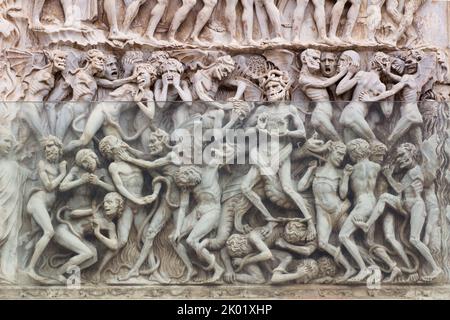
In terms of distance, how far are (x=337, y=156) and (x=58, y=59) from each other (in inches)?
102

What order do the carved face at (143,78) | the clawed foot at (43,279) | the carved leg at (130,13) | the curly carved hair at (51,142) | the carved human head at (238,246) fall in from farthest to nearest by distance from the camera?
the carved leg at (130,13), the carved face at (143,78), the curly carved hair at (51,142), the carved human head at (238,246), the clawed foot at (43,279)

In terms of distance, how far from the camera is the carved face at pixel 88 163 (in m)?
9.48

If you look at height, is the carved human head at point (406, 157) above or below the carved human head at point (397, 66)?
below

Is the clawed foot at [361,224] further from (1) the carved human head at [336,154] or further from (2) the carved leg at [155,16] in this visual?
(2) the carved leg at [155,16]

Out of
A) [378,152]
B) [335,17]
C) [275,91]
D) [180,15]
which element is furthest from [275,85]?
[378,152]

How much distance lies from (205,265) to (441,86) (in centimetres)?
273

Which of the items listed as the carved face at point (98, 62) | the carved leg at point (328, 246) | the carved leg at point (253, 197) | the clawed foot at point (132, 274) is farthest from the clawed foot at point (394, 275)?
the carved face at point (98, 62)

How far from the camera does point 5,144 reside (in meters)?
9.50

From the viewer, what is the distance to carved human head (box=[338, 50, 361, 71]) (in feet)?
33.4

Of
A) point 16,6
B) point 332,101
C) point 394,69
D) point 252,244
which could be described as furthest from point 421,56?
point 16,6

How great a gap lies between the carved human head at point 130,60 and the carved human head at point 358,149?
2.03 metres

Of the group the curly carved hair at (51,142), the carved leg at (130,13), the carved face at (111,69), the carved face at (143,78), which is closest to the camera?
the curly carved hair at (51,142)

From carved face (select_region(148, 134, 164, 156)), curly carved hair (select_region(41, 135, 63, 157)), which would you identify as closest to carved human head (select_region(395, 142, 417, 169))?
carved face (select_region(148, 134, 164, 156))
